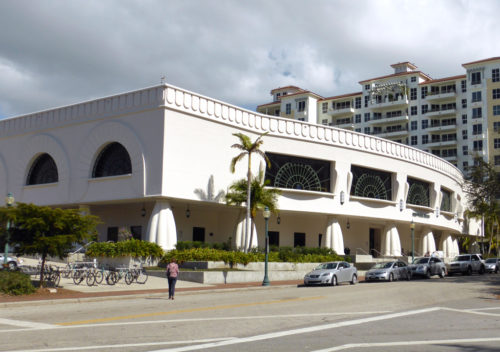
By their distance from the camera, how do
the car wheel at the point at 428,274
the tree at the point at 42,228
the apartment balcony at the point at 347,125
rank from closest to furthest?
the tree at the point at 42,228
the car wheel at the point at 428,274
the apartment balcony at the point at 347,125

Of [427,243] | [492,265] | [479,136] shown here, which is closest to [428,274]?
[492,265]

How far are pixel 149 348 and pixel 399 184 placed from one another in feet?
141

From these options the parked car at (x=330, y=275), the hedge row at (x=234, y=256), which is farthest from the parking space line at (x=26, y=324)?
the hedge row at (x=234, y=256)

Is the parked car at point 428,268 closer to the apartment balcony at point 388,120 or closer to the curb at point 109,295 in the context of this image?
the curb at point 109,295

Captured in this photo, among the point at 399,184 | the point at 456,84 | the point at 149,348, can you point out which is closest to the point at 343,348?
the point at 149,348

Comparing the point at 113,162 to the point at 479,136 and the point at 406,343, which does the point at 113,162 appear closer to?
the point at 406,343

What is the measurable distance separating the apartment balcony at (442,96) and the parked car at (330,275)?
62651mm

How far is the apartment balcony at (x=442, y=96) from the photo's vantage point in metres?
86.2

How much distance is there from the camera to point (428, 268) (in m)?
36.5

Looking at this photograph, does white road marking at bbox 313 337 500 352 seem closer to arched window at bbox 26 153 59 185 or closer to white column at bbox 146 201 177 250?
white column at bbox 146 201 177 250

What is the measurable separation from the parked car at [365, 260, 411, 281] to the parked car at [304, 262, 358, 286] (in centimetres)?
219

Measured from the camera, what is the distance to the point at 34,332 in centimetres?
1273

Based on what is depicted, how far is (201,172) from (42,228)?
50.7 ft

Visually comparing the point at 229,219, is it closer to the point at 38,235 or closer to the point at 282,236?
the point at 282,236
